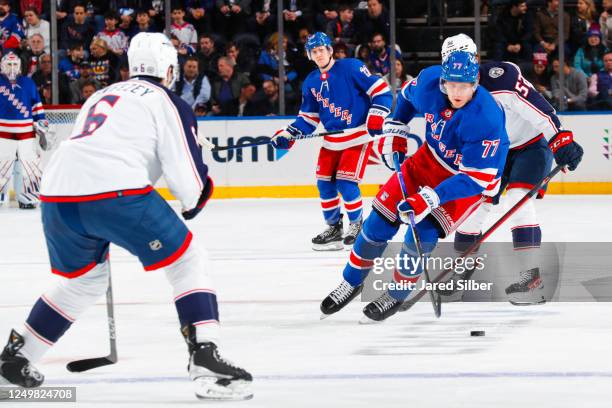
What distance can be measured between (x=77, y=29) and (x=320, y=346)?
7.00 m

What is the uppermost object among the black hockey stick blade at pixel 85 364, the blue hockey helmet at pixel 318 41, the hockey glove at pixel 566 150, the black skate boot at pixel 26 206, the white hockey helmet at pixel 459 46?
the white hockey helmet at pixel 459 46

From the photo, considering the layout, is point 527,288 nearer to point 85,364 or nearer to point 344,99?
point 85,364

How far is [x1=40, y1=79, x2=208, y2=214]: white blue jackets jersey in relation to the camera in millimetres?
3293

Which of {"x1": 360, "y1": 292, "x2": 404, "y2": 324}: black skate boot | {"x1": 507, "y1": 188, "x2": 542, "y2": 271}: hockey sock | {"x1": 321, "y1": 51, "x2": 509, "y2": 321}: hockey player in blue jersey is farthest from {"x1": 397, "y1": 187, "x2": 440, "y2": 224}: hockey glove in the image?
{"x1": 507, "y1": 188, "x2": 542, "y2": 271}: hockey sock

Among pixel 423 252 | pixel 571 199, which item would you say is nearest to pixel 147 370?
pixel 423 252

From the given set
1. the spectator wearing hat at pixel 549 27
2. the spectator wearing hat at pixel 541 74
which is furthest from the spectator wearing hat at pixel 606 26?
the spectator wearing hat at pixel 541 74

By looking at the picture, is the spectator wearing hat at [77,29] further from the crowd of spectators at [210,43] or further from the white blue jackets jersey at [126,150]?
the white blue jackets jersey at [126,150]

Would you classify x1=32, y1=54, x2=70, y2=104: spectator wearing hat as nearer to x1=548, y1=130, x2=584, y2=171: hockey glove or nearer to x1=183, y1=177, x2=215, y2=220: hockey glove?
x1=548, y1=130, x2=584, y2=171: hockey glove

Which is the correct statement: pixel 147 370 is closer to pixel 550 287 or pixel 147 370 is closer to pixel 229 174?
pixel 550 287

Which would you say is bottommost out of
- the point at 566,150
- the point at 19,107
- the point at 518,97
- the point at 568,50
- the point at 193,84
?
the point at 19,107

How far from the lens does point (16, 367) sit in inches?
135

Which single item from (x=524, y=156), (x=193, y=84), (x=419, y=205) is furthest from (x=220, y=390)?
(x=193, y=84)

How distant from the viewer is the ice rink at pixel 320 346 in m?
3.47

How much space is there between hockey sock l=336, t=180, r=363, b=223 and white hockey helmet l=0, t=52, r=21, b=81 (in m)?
3.47
